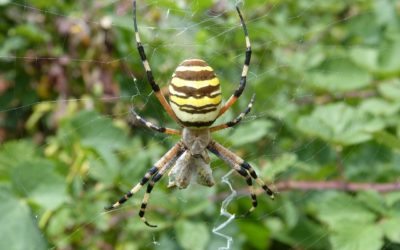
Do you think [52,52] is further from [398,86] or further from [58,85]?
[398,86]

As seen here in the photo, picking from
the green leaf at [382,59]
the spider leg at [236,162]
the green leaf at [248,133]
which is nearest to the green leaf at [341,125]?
the green leaf at [248,133]

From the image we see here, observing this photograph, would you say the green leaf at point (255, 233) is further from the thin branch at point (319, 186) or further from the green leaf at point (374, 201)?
the green leaf at point (374, 201)

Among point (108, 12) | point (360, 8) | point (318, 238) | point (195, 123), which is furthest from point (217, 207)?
point (360, 8)

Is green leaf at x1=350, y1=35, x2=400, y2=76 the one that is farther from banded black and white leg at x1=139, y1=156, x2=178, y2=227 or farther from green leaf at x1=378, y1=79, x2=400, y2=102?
banded black and white leg at x1=139, y1=156, x2=178, y2=227

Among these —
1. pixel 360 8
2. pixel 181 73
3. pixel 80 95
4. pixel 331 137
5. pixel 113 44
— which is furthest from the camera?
pixel 360 8

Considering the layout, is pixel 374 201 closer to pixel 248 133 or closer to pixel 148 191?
pixel 248 133

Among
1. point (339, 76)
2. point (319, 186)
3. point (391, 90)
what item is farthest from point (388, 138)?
point (339, 76)
